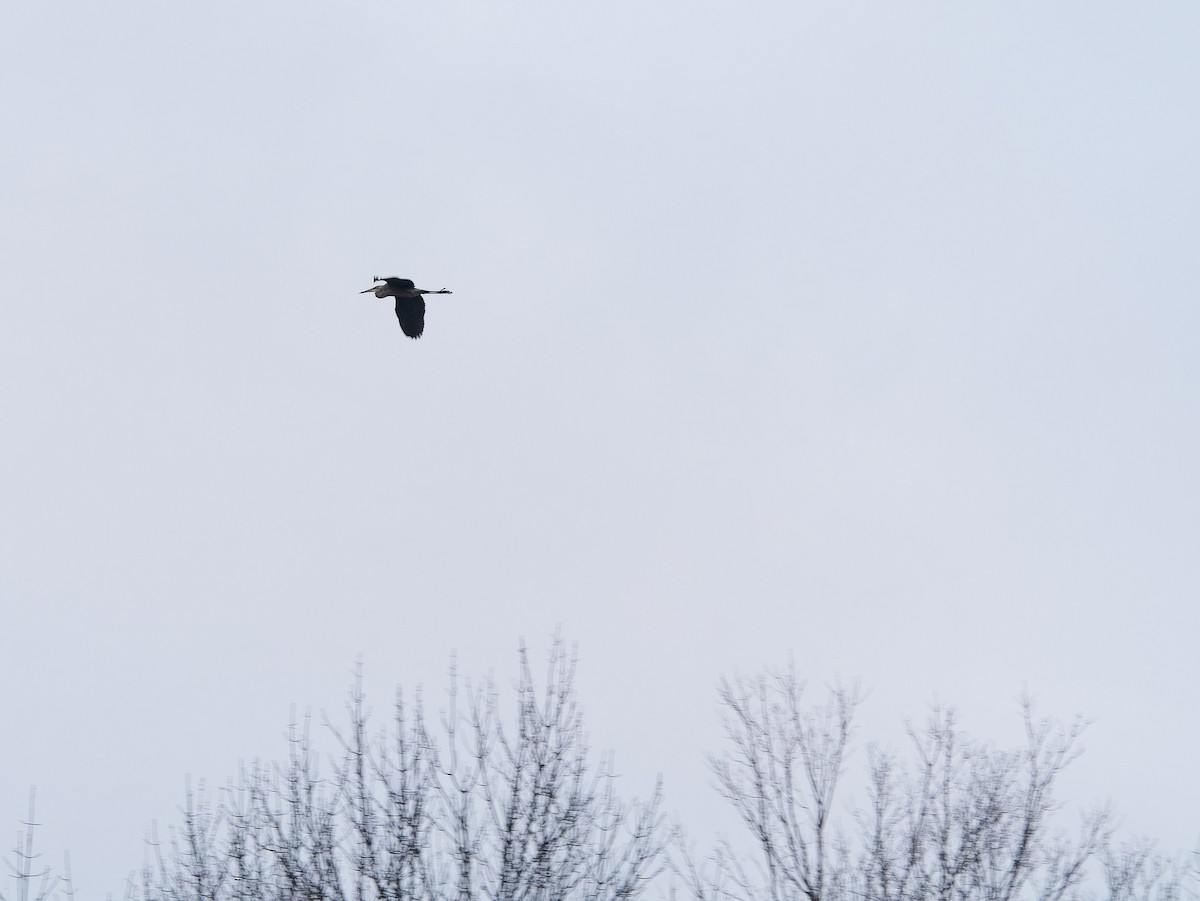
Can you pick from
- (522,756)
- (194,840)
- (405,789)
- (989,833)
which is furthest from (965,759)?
(194,840)

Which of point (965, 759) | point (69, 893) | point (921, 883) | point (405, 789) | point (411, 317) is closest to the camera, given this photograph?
point (69, 893)

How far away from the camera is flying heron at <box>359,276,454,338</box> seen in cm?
1404

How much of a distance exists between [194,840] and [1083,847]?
7.44 metres

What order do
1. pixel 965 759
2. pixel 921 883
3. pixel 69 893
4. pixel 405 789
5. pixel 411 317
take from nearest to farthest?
pixel 69 893 → pixel 405 789 → pixel 921 883 → pixel 965 759 → pixel 411 317

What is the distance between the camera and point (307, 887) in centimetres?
945

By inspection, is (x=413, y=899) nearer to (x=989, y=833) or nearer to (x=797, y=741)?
(x=797, y=741)

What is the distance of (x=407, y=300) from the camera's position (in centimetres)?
1445

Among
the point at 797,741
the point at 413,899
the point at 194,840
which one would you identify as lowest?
the point at 413,899

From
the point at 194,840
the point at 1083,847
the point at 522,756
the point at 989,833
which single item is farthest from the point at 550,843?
the point at 1083,847

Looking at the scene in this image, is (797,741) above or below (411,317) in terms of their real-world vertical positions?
below

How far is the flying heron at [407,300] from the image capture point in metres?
14.0

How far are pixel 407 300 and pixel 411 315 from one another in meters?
0.17

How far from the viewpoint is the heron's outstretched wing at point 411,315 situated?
1437 cm

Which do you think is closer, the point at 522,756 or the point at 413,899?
the point at 413,899
